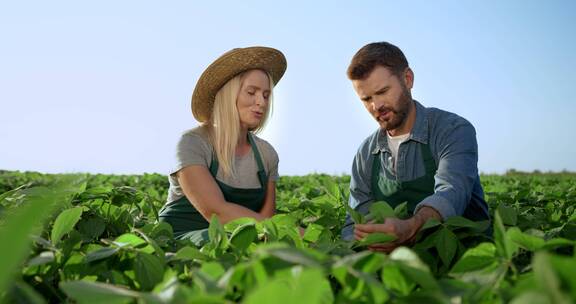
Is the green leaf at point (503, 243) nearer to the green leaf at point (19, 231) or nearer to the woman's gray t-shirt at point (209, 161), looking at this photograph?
the green leaf at point (19, 231)

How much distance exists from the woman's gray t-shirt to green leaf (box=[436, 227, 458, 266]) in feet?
6.19

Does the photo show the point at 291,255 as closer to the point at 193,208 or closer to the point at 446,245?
the point at 446,245

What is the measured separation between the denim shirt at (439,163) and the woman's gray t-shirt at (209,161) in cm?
72

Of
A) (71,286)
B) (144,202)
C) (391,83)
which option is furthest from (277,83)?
(71,286)

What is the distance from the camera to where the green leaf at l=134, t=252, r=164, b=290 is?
3.62 ft

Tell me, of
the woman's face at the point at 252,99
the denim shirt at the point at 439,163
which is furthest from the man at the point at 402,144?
the woman's face at the point at 252,99

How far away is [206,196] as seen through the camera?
3072mm

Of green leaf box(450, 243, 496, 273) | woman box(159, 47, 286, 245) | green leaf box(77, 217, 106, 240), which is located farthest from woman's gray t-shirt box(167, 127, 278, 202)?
green leaf box(450, 243, 496, 273)

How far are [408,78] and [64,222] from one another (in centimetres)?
220

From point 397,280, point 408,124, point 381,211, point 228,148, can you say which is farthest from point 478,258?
point 228,148

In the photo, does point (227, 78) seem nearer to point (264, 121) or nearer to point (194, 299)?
point (264, 121)

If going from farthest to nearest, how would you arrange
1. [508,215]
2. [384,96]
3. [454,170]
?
[384,96] < [454,170] < [508,215]

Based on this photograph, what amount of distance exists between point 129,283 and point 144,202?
1406 millimetres

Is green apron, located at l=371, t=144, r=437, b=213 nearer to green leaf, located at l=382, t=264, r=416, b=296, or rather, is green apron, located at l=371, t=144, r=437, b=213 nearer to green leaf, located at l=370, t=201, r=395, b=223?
green leaf, located at l=370, t=201, r=395, b=223
